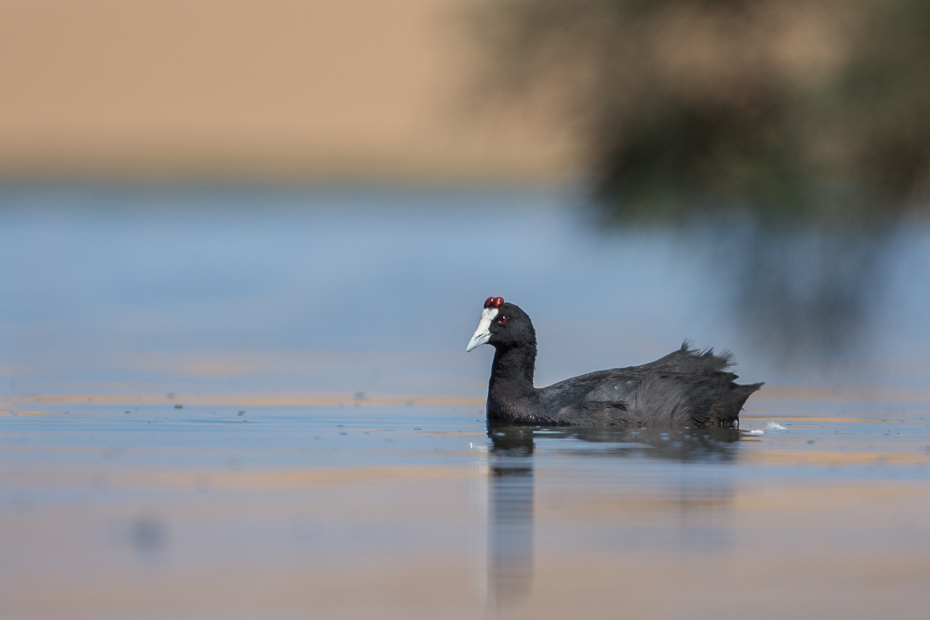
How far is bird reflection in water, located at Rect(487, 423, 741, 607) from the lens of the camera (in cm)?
737

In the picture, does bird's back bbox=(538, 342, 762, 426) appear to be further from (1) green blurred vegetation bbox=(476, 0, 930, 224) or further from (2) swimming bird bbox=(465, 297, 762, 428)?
(1) green blurred vegetation bbox=(476, 0, 930, 224)

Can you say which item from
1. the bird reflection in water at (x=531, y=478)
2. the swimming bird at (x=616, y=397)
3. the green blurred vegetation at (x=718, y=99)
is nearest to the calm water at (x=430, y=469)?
the bird reflection in water at (x=531, y=478)

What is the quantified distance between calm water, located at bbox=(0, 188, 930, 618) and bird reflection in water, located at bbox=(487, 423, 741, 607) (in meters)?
0.02

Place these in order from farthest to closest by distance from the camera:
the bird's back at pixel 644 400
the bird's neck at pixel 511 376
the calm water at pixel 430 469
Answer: the bird's neck at pixel 511 376
the bird's back at pixel 644 400
the calm water at pixel 430 469

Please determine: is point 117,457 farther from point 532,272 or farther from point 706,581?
point 532,272

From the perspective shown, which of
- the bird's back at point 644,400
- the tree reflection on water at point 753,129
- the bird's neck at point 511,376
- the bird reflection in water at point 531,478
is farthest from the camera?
the tree reflection on water at point 753,129

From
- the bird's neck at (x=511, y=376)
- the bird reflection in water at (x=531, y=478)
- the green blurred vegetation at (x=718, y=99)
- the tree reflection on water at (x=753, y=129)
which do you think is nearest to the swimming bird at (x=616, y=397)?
the bird's neck at (x=511, y=376)

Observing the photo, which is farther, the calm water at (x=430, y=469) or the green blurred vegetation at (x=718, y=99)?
the green blurred vegetation at (x=718, y=99)

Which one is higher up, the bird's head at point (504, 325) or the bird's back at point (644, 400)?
the bird's head at point (504, 325)

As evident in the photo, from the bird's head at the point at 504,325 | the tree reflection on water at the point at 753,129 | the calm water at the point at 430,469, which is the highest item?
the tree reflection on water at the point at 753,129

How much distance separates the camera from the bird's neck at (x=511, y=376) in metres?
12.5

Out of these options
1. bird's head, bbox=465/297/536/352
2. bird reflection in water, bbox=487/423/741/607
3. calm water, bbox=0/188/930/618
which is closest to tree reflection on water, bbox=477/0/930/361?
calm water, bbox=0/188/930/618

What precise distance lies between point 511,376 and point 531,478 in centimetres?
→ 318

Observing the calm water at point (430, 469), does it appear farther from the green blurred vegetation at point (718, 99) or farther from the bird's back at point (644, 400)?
the green blurred vegetation at point (718, 99)
